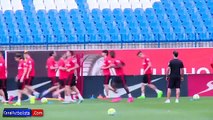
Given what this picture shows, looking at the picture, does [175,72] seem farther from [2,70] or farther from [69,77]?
[2,70]

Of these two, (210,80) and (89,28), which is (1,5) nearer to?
(89,28)

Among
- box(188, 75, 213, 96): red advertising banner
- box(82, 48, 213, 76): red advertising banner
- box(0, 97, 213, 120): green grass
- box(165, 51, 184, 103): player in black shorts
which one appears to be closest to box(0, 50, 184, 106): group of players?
box(165, 51, 184, 103): player in black shorts

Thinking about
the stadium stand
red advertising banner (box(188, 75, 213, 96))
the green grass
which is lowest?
the green grass

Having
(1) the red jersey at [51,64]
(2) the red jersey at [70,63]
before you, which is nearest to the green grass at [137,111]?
(2) the red jersey at [70,63]

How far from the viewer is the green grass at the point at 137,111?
15898 millimetres

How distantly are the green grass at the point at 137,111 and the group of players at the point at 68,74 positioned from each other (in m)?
1.10

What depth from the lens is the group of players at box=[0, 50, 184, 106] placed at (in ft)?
69.9

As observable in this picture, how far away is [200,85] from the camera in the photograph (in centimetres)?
2514

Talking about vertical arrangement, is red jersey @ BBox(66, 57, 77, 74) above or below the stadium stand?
below

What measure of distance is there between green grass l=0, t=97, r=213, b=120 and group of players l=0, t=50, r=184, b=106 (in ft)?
3.61

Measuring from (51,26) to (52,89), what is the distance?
10450 mm

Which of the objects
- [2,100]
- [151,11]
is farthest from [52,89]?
[151,11]

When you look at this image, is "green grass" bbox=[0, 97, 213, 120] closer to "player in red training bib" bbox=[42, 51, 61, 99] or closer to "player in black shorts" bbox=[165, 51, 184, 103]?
"player in black shorts" bbox=[165, 51, 184, 103]

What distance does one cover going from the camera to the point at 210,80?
25.1 meters
